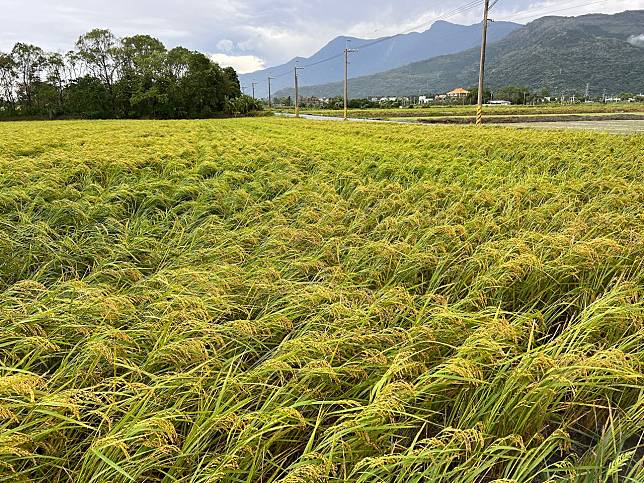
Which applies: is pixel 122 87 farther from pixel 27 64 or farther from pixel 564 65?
pixel 564 65

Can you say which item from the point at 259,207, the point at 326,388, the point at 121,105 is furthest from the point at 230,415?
the point at 121,105

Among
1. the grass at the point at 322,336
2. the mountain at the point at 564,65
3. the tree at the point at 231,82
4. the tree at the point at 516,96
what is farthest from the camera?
the mountain at the point at 564,65

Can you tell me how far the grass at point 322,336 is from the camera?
5.04 feet

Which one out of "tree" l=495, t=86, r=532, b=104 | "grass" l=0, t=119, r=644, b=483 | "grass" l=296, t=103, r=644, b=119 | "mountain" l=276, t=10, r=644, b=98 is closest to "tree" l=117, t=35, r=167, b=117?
"grass" l=296, t=103, r=644, b=119

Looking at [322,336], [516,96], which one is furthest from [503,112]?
[516,96]

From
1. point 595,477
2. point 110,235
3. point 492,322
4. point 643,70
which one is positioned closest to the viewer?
point 595,477

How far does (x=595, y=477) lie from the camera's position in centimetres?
148

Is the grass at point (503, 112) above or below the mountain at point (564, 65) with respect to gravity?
below

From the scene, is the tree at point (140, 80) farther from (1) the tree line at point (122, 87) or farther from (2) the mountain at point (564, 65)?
(2) the mountain at point (564, 65)

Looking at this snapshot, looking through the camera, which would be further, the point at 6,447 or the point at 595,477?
the point at 595,477

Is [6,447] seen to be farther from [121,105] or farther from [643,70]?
[643,70]

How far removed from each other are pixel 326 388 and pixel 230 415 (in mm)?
455

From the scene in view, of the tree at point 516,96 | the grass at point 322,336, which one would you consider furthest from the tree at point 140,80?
A: the tree at point 516,96

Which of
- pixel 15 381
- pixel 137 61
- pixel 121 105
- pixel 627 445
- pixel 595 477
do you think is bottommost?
pixel 627 445
